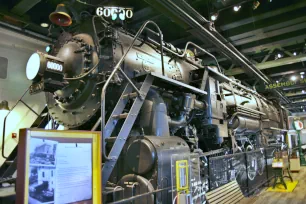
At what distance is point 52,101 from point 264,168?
613 cm

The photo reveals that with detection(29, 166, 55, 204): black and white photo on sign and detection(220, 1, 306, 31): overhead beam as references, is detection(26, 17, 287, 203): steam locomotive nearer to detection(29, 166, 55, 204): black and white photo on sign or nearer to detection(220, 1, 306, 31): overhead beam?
detection(29, 166, 55, 204): black and white photo on sign

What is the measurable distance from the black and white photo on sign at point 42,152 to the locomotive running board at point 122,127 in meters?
1.03

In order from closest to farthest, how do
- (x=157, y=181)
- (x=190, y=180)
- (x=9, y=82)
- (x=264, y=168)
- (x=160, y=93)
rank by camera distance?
(x=157, y=181) < (x=190, y=180) < (x=160, y=93) < (x=9, y=82) < (x=264, y=168)

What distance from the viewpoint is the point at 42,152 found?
5.65 ft

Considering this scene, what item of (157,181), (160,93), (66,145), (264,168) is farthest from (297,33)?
(66,145)

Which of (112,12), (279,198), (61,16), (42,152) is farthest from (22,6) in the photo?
(279,198)

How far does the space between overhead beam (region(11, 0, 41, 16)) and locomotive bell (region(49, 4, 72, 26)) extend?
2098 mm

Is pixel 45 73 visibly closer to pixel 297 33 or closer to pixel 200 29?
pixel 200 29

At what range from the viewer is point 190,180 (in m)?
3.10

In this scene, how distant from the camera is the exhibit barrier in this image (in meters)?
4.64

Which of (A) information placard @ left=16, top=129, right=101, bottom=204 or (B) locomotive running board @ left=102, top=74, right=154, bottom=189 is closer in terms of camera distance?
(A) information placard @ left=16, top=129, right=101, bottom=204

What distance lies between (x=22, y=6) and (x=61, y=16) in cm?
246

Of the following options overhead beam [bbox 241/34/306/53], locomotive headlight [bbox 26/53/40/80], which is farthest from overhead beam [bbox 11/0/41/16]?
overhead beam [bbox 241/34/306/53]

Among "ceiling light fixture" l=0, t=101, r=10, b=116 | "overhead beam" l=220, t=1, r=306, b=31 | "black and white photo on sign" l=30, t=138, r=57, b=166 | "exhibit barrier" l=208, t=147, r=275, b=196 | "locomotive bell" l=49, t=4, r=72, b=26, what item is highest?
"overhead beam" l=220, t=1, r=306, b=31
